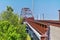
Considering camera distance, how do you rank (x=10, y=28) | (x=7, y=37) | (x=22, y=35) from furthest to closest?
(x=22, y=35), (x=10, y=28), (x=7, y=37)

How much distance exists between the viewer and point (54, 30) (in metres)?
8.22

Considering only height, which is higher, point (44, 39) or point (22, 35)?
point (44, 39)

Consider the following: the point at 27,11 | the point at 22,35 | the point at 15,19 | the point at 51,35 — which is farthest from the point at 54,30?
the point at 27,11

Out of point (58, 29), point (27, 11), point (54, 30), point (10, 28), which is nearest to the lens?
point (58, 29)

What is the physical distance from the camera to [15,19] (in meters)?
33.1

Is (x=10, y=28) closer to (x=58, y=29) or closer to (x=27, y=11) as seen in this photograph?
(x=58, y=29)

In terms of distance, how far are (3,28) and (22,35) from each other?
9086 millimetres

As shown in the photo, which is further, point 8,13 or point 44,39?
point 8,13

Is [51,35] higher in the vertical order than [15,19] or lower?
higher

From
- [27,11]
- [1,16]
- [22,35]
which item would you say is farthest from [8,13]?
[27,11]

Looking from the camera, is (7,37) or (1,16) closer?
(7,37)

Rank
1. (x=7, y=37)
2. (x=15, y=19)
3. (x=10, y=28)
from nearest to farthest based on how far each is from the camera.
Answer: (x=7, y=37)
(x=10, y=28)
(x=15, y=19)

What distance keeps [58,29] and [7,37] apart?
31.2 feet

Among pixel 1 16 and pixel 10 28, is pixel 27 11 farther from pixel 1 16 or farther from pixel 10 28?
pixel 10 28
